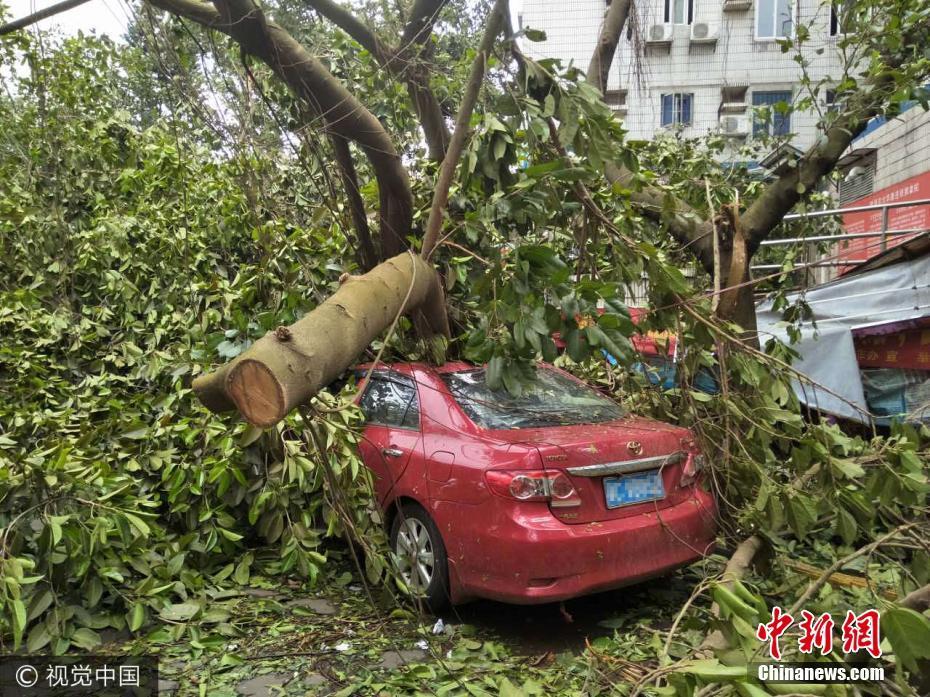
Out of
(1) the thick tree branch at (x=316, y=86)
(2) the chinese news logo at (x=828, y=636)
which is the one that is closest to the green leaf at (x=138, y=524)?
(1) the thick tree branch at (x=316, y=86)

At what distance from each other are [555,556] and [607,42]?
14.2ft

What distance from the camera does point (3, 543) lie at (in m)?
2.87

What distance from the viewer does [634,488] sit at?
341cm

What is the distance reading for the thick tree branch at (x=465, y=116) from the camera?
3.22 m

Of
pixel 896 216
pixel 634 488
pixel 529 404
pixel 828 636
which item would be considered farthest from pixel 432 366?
pixel 896 216

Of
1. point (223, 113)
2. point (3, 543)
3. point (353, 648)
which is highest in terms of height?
point (223, 113)

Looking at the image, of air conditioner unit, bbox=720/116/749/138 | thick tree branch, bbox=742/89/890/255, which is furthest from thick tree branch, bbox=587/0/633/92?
air conditioner unit, bbox=720/116/749/138

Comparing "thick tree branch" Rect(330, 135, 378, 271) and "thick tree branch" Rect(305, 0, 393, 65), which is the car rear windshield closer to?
"thick tree branch" Rect(330, 135, 378, 271)

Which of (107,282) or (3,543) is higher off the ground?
(107,282)

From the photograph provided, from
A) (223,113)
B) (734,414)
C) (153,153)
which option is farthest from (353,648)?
(153,153)

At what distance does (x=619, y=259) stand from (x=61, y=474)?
2968 mm

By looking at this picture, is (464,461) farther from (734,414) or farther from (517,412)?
(734,414)

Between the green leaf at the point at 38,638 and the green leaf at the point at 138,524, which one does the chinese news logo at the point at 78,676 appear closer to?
the green leaf at the point at 38,638

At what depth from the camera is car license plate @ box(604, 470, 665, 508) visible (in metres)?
3.32
